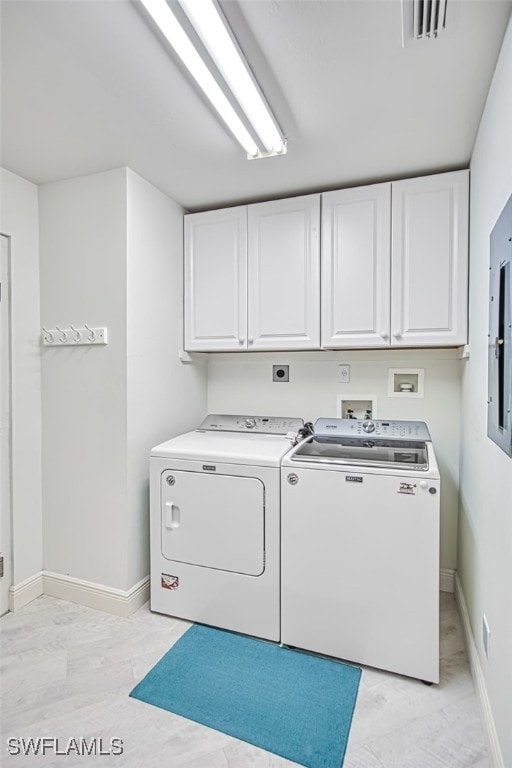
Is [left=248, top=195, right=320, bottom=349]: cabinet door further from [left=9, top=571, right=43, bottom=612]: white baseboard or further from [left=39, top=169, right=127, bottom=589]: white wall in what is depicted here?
[left=9, top=571, right=43, bottom=612]: white baseboard

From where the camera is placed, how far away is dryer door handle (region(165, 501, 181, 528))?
2.09 m

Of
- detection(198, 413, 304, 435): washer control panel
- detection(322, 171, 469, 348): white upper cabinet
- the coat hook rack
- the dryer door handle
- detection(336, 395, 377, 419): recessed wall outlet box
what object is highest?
detection(322, 171, 469, 348): white upper cabinet

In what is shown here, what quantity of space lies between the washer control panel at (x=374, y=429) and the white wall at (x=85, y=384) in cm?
116

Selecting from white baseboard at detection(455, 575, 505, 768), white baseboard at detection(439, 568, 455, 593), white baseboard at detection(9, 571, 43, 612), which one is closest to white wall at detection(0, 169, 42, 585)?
white baseboard at detection(9, 571, 43, 612)

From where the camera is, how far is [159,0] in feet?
3.44

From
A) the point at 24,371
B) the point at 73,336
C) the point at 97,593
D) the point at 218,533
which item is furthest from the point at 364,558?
the point at 24,371

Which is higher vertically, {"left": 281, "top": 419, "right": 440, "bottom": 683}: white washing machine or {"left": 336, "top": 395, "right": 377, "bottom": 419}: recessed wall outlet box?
{"left": 336, "top": 395, "right": 377, "bottom": 419}: recessed wall outlet box

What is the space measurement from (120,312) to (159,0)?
1321 millimetres

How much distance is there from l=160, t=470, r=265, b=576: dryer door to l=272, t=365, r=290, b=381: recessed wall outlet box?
0.93 m

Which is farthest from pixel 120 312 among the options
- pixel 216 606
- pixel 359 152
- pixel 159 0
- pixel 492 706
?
pixel 492 706

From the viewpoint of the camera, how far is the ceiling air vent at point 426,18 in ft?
3.67

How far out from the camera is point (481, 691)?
4.95 ft

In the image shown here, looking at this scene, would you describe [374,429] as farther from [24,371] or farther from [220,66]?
[24,371]
